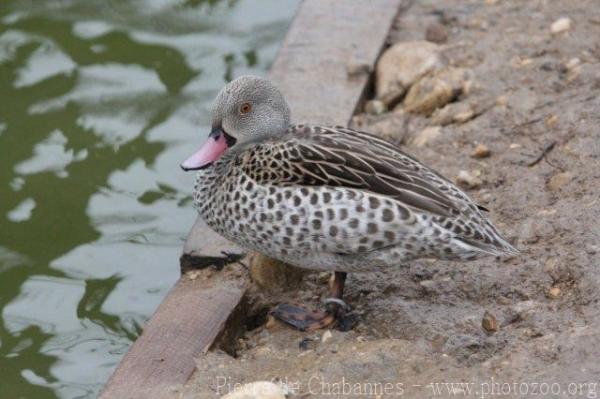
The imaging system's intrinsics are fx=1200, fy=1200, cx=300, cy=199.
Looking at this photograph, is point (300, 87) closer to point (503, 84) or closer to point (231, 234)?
point (503, 84)

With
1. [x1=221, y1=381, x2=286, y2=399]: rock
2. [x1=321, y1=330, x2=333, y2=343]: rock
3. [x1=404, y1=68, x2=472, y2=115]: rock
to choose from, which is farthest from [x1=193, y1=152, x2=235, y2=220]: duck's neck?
[x1=404, y1=68, x2=472, y2=115]: rock

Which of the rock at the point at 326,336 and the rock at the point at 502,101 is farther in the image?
the rock at the point at 502,101

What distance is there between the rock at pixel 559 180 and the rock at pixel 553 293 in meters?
0.82

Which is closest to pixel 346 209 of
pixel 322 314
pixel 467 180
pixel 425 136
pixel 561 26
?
pixel 322 314

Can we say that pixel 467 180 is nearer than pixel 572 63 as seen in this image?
Yes

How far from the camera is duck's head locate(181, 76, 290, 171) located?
17.3 feet

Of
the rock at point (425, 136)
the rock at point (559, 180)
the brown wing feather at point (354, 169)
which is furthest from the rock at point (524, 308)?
the rock at point (425, 136)

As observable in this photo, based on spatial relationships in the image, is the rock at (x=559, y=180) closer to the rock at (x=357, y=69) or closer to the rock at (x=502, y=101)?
the rock at (x=502, y=101)

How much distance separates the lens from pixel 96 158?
6973 millimetres

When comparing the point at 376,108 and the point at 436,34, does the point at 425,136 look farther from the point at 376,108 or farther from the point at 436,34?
the point at 436,34

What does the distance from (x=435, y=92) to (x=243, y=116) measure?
1.77 meters

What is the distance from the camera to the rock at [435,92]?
6711mm

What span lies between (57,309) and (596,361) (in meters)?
2.76

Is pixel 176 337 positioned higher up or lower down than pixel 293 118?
higher up
